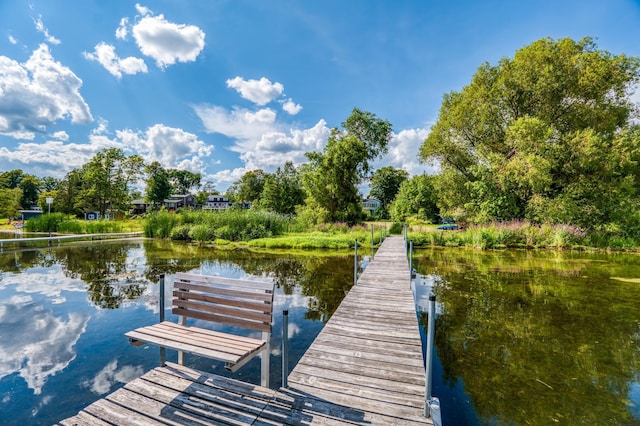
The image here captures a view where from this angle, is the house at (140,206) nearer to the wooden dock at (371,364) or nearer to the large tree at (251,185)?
the large tree at (251,185)

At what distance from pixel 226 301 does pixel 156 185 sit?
211ft

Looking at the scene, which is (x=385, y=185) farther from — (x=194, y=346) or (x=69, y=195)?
(x=194, y=346)

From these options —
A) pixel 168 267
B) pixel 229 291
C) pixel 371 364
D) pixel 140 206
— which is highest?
pixel 140 206

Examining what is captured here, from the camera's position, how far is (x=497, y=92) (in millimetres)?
23234

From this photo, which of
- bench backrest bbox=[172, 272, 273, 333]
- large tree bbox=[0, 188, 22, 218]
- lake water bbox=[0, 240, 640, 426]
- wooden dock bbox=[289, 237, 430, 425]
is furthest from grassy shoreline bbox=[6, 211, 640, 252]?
large tree bbox=[0, 188, 22, 218]

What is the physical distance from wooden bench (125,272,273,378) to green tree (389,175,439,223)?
138ft

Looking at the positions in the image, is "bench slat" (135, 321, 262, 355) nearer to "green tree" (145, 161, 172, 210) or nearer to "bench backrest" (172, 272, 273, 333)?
"bench backrest" (172, 272, 273, 333)

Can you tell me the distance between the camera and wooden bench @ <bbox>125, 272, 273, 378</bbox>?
3182 mm

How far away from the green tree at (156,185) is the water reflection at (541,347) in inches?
2424

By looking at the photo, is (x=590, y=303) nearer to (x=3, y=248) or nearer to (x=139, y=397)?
(x=139, y=397)

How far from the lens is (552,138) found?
22109 mm

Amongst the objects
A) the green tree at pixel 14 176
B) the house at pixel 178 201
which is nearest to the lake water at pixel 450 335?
the house at pixel 178 201

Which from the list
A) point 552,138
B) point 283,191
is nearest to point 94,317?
point 552,138

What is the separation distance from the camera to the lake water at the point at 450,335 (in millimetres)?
3900
